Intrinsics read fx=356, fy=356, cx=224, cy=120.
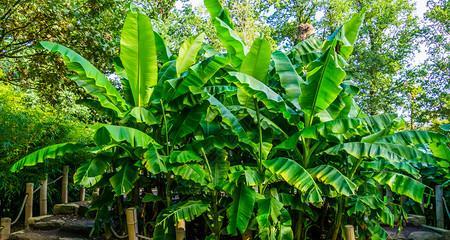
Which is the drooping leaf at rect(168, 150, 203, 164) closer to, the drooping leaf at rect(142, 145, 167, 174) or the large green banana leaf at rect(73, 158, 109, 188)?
the drooping leaf at rect(142, 145, 167, 174)

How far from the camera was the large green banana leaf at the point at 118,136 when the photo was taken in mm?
3213

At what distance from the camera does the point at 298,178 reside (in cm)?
329

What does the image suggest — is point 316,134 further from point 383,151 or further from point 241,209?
point 241,209

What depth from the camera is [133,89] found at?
4191 mm

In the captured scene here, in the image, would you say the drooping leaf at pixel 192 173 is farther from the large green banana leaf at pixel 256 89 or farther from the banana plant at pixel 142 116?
the large green banana leaf at pixel 256 89

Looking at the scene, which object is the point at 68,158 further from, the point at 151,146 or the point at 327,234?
the point at 327,234

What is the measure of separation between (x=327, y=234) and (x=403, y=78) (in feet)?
39.4

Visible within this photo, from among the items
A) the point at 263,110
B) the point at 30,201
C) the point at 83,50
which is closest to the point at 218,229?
the point at 263,110

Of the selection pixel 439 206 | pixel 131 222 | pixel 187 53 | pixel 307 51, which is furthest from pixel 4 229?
pixel 439 206

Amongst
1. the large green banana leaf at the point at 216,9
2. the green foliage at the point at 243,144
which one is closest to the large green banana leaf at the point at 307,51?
the green foliage at the point at 243,144

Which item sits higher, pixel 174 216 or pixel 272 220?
pixel 174 216

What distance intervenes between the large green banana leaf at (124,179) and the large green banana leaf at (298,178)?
1492 millimetres

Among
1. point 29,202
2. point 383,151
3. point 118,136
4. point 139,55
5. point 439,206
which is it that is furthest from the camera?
point 29,202

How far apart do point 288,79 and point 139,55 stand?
1.68m
